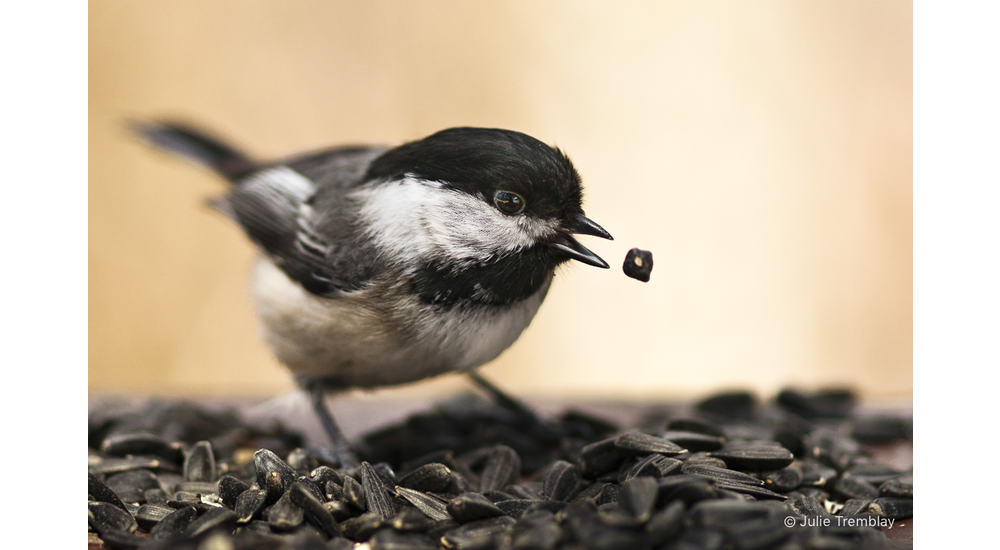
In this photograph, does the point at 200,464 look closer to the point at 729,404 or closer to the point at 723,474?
the point at 723,474

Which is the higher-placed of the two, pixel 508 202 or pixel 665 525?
pixel 508 202

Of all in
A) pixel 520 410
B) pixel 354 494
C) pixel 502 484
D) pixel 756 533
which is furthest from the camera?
pixel 520 410

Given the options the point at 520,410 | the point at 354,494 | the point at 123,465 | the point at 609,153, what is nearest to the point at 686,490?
the point at 354,494

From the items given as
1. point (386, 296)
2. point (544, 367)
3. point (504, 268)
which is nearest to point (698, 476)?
point (504, 268)

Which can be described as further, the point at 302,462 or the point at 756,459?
the point at 302,462

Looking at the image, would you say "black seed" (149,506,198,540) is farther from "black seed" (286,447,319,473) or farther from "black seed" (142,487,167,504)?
"black seed" (286,447,319,473)

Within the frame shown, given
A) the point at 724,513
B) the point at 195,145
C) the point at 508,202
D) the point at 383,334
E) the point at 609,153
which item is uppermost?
the point at 609,153

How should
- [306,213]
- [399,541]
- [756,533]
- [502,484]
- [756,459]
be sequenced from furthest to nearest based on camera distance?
[306,213], [502,484], [756,459], [399,541], [756,533]
